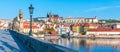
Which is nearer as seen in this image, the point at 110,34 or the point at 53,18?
the point at 110,34

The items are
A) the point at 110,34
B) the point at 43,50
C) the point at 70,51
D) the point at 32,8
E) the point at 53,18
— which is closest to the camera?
the point at 70,51

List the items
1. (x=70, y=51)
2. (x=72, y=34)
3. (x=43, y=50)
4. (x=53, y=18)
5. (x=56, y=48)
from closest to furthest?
(x=70, y=51) < (x=56, y=48) < (x=43, y=50) < (x=72, y=34) < (x=53, y=18)

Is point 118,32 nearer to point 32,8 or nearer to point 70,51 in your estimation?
point 32,8

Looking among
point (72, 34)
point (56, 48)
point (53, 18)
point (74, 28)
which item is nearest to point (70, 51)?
point (56, 48)

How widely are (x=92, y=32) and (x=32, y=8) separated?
127m

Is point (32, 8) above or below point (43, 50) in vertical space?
above

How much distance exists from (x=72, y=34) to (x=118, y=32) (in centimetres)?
2237

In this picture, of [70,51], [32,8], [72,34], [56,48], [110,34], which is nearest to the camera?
[70,51]

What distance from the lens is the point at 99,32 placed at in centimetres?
14500

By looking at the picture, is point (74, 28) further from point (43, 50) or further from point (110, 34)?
point (43, 50)

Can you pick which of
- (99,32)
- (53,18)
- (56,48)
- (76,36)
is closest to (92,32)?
(99,32)

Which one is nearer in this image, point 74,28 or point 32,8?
point 32,8

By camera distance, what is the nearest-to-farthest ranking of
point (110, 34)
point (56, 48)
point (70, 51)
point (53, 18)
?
point (70, 51) → point (56, 48) → point (110, 34) → point (53, 18)

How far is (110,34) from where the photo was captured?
468 feet
